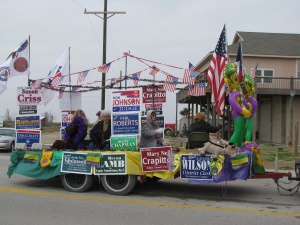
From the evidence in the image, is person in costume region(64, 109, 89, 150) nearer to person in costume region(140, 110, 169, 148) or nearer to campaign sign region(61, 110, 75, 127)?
person in costume region(140, 110, 169, 148)

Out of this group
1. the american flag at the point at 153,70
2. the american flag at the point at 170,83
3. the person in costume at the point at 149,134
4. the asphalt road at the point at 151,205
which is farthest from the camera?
the american flag at the point at 153,70

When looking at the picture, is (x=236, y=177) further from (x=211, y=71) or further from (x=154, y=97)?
(x=154, y=97)

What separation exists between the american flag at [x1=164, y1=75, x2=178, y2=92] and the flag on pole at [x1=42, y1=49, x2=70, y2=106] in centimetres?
375

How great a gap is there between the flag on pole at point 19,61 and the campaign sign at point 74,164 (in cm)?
540

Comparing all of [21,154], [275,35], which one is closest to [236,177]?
[21,154]

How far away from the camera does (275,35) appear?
33188 mm

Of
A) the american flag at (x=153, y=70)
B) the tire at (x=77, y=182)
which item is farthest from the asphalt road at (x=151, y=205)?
the american flag at (x=153, y=70)

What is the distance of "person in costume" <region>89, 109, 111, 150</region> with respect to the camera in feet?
30.4

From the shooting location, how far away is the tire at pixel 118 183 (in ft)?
26.6

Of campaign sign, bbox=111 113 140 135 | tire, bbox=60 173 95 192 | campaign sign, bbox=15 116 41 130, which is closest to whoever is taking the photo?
tire, bbox=60 173 95 192

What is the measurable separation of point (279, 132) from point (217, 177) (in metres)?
22.1

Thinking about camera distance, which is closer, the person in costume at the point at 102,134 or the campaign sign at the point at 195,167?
the campaign sign at the point at 195,167

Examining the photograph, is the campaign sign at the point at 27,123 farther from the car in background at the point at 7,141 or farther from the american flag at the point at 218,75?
the car in background at the point at 7,141

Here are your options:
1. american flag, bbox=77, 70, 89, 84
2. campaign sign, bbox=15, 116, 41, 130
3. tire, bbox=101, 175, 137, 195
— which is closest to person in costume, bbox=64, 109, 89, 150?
tire, bbox=101, 175, 137, 195
